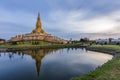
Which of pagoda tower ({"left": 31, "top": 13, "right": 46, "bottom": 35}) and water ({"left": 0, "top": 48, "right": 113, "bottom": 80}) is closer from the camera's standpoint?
water ({"left": 0, "top": 48, "right": 113, "bottom": 80})

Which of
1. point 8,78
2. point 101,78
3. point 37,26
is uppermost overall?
point 37,26

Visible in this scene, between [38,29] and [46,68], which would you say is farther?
[38,29]

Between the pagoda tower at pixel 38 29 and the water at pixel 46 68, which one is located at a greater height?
the pagoda tower at pixel 38 29

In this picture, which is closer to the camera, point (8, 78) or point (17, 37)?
point (8, 78)

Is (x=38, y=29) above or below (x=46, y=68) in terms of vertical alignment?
above

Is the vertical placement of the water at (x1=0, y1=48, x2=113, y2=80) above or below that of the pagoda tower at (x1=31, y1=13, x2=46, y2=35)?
below

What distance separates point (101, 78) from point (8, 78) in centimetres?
1604

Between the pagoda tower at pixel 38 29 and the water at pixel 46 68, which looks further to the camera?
the pagoda tower at pixel 38 29

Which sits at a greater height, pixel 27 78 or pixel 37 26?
pixel 37 26

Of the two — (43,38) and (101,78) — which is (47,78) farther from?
(43,38)

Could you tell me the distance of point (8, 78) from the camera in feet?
98.2

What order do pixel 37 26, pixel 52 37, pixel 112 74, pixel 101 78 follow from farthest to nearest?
pixel 37 26 → pixel 52 37 → pixel 112 74 → pixel 101 78

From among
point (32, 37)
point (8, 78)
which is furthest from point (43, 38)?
point (8, 78)

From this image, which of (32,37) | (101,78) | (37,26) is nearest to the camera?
(101,78)
